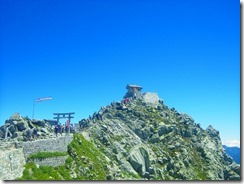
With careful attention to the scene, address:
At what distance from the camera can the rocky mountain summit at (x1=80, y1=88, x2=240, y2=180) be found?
2670 inches

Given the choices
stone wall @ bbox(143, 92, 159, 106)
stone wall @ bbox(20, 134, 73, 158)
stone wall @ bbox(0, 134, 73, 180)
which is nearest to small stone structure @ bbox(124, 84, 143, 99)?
stone wall @ bbox(143, 92, 159, 106)

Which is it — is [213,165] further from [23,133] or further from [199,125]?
[23,133]

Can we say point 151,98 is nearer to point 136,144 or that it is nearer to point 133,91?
point 133,91

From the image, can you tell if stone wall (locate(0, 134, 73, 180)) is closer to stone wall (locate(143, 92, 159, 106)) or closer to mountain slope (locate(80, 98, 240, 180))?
mountain slope (locate(80, 98, 240, 180))

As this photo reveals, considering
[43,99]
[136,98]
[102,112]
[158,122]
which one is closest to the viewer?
[43,99]

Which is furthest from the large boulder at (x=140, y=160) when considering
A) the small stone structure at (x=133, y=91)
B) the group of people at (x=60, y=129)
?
the small stone structure at (x=133, y=91)

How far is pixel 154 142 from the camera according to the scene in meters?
85.1

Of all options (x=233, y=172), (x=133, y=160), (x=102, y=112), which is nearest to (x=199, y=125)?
(x=233, y=172)

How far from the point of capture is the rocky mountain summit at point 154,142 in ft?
222

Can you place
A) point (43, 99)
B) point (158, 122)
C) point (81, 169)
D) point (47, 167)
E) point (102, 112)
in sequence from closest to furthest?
1. point (47, 167)
2. point (81, 169)
3. point (43, 99)
4. point (102, 112)
5. point (158, 122)

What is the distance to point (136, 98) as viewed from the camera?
102750 mm

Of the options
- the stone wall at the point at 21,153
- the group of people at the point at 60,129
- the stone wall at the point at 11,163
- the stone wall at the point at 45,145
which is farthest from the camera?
the group of people at the point at 60,129

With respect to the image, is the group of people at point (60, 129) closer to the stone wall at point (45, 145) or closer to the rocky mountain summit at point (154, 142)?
the stone wall at point (45, 145)

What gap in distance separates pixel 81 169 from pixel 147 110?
5908 cm
